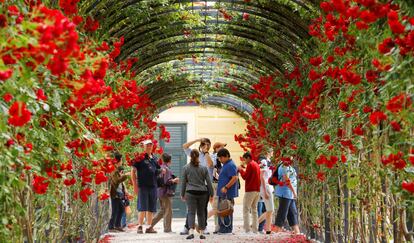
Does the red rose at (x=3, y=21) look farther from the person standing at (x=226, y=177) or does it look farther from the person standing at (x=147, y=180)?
the person standing at (x=147, y=180)

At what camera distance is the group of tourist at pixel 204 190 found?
41.6 feet

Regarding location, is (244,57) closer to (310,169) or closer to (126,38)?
(126,38)

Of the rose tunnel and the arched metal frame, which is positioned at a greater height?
the arched metal frame

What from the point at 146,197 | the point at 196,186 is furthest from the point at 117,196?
the point at 196,186

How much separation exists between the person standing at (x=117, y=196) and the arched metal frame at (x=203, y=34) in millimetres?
2066

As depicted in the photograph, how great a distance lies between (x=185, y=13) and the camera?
13367mm

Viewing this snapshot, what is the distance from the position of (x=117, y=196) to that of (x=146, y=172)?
1.03 meters

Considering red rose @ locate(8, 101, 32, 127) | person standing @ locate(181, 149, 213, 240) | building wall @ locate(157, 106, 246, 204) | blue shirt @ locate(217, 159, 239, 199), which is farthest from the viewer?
building wall @ locate(157, 106, 246, 204)

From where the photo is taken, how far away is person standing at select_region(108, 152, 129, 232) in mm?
14219

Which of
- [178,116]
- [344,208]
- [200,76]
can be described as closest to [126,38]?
[344,208]

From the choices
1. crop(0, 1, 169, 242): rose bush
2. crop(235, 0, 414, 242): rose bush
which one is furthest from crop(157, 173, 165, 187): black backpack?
crop(0, 1, 169, 242): rose bush

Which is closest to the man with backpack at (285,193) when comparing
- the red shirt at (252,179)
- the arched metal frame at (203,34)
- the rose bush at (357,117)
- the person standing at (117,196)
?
the rose bush at (357,117)

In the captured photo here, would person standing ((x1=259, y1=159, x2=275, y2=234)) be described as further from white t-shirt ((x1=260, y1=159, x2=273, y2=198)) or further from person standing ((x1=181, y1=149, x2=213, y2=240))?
person standing ((x1=181, y1=149, x2=213, y2=240))

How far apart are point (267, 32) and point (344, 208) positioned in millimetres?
5064
